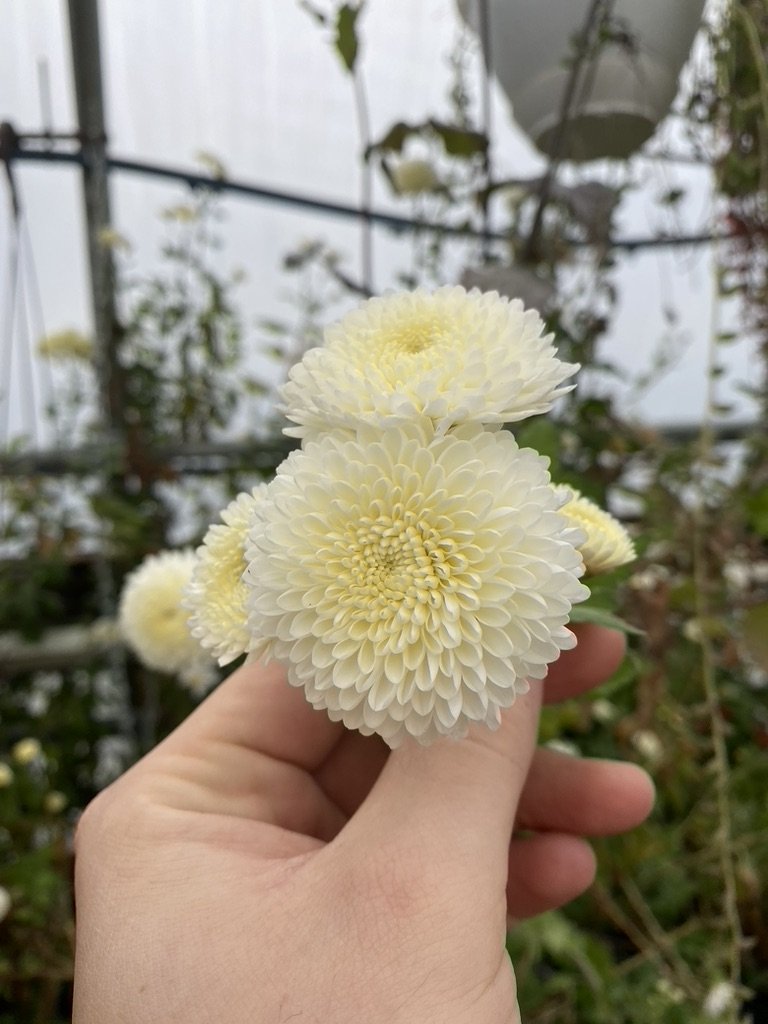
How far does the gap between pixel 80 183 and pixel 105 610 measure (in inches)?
35.0

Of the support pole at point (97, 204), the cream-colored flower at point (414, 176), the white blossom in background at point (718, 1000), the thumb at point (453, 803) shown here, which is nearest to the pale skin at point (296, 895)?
the thumb at point (453, 803)

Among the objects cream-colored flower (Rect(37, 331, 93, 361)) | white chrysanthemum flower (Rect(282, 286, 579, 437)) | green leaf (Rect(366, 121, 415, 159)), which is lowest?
white chrysanthemum flower (Rect(282, 286, 579, 437))

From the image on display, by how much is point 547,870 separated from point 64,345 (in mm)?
1356

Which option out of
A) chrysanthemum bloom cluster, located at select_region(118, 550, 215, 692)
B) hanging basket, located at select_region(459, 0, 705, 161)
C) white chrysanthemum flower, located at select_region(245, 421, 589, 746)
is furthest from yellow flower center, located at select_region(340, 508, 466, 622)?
hanging basket, located at select_region(459, 0, 705, 161)

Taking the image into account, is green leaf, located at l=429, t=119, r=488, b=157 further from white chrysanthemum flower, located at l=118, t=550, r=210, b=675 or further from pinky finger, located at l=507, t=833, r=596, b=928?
pinky finger, located at l=507, t=833, r=596, b=928

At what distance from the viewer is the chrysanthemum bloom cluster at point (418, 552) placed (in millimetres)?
282

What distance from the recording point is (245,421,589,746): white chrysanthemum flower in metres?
0.28

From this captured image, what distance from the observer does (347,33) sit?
0.71 meters

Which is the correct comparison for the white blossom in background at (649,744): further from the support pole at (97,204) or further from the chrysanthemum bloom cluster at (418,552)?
the support pole at (97,204)

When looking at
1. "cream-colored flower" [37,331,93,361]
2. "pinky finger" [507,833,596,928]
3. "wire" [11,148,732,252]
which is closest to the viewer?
"pinky finger" [507,833,596,928]

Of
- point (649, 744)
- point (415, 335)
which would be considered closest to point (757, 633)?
point (649, 744)

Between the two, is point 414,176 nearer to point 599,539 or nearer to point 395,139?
point 395,139

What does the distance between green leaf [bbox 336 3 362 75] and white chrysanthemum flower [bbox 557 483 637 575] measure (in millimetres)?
596

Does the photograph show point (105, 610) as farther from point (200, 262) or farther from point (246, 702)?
point (246, 702)
